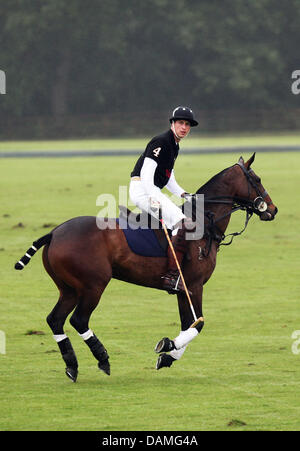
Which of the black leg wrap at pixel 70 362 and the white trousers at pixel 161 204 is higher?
the white trousers at pixel 161 204

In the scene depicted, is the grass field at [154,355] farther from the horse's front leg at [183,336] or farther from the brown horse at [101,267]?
the brown horse at [101,267]

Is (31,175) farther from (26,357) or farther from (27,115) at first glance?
(27,115)

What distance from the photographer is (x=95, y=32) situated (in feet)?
271

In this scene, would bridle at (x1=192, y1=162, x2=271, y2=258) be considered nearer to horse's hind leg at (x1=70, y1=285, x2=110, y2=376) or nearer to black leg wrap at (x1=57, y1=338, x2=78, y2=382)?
horse's hind leg at (x1=70, y1=285, x2=110, y2=376)

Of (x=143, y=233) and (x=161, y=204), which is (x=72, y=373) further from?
(x=161, y=204)

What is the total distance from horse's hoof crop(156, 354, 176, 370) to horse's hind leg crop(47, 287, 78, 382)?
800 millimetres

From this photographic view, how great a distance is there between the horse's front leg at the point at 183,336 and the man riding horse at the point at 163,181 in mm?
193

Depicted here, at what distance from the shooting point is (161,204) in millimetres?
9867

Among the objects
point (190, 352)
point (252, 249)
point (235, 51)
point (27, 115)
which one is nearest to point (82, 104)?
point (27, 115)

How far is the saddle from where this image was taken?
975cm

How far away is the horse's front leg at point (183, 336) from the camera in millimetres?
9547

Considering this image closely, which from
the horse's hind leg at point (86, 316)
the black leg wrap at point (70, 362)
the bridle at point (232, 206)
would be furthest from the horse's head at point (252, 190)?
the black leg wrap at point (70, 362)

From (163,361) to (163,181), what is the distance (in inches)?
72.9

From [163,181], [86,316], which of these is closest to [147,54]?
[163,181]
